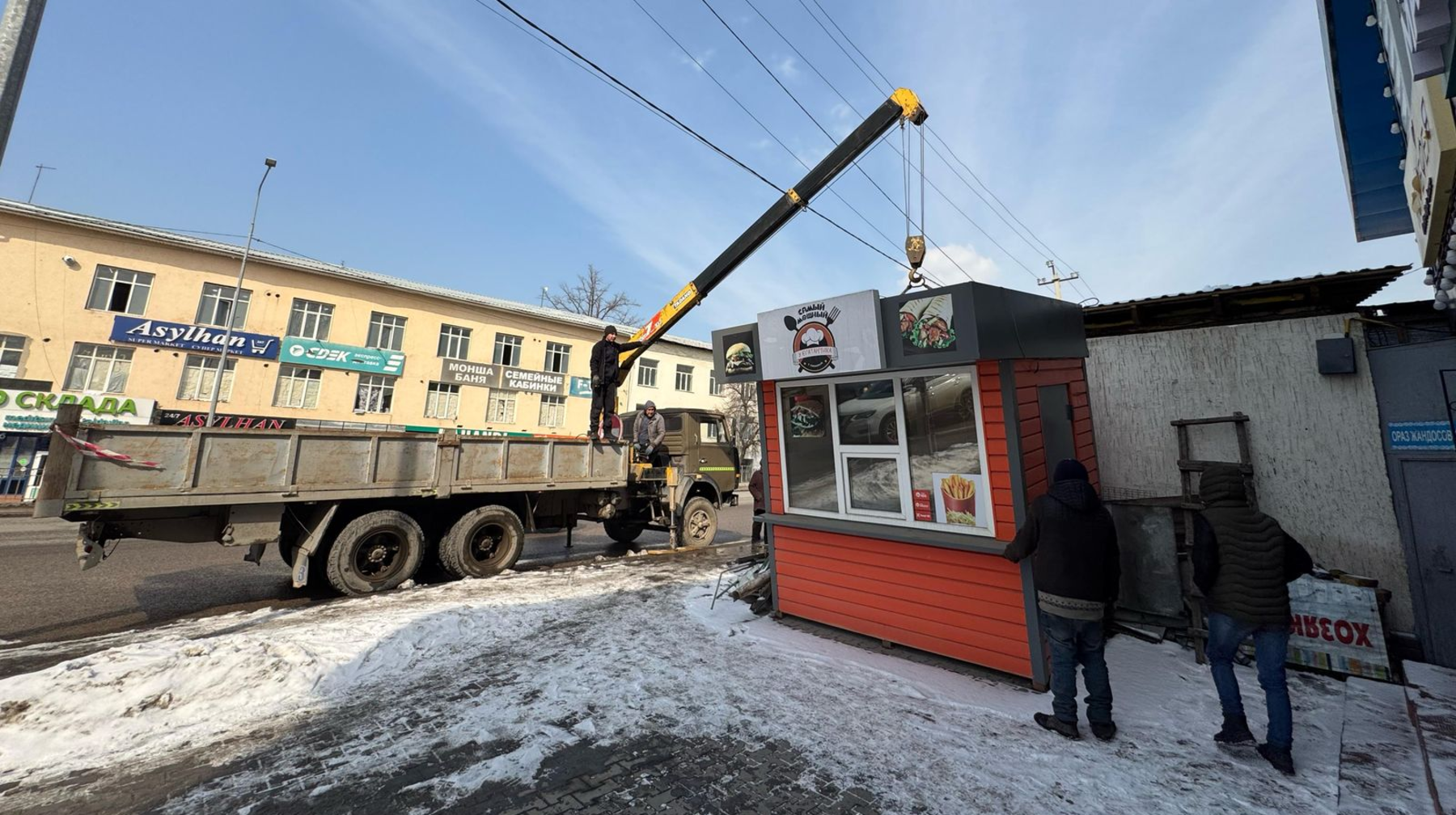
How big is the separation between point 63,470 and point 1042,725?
8792 mm

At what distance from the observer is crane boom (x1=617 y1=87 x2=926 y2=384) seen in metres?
8.38

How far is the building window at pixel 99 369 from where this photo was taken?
18344mm

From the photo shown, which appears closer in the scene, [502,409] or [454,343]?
[454,343]

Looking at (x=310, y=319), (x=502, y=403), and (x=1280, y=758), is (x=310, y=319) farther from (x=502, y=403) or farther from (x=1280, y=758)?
(x=1280, y=758)

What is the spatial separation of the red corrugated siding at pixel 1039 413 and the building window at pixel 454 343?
26.7 meters

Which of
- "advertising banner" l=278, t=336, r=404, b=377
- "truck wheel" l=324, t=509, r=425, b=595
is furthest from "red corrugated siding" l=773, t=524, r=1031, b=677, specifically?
"advertising banner" l=278, t=336, r=404, b=377

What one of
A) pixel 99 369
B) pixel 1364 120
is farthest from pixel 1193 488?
pixel 99 369

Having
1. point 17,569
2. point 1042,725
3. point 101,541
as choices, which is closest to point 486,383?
point 17,569

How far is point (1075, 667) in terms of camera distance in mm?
3244

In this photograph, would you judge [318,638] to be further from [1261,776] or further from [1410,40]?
[1410,40]

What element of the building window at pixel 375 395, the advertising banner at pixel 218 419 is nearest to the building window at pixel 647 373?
the building window at pixel 375 395

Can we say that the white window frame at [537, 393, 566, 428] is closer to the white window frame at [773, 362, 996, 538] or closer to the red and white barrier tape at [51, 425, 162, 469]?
the red and white barrier tape at [51, 425, 162, 469]

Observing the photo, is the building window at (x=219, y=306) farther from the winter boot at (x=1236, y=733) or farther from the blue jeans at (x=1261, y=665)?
the winter boot at (x=1236, y=733)

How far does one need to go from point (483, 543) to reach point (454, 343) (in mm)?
21344
